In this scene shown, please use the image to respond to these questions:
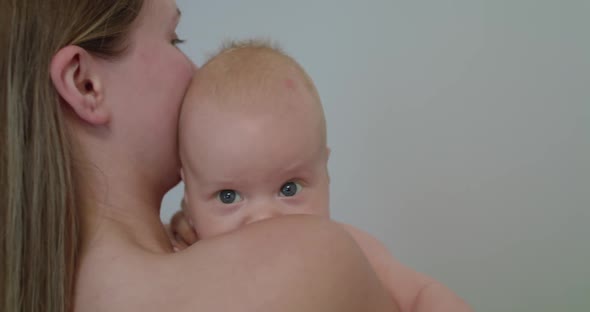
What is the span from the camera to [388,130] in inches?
60.4

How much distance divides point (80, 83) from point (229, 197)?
0.89ft

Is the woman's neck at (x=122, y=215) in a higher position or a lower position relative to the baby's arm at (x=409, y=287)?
higher

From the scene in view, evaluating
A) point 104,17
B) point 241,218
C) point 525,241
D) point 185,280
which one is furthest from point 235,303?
point 525,241

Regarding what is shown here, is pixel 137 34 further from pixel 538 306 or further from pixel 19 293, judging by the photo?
pixel 538 306

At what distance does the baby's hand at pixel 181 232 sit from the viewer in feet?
3.22

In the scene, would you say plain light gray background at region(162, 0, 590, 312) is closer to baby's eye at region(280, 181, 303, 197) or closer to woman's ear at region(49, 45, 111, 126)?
baby's eye at region(280, 181, 303, 197)

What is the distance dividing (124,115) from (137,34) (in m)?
0.13

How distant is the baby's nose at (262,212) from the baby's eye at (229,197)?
3 cm

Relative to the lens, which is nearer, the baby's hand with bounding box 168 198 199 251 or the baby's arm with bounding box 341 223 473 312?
the baby's arm with bounding box 341 223 473 312

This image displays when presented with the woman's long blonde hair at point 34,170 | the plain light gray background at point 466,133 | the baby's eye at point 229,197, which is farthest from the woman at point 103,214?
the plain light gray background at point 466,133

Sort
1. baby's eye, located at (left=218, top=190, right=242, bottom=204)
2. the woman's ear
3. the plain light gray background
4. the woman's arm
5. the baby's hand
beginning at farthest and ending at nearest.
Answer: the plain light gray background → the baby's hand → baby's eye, located at (left=218, top=190, right=242, bottom=204) → the woman's ear → the woman's arm

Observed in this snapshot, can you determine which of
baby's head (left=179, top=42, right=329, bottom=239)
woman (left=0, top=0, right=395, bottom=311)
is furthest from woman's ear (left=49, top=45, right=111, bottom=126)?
baby's head (left=179, top=42, right=329, bottom=239)

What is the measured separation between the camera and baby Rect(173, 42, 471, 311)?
0.78 metres

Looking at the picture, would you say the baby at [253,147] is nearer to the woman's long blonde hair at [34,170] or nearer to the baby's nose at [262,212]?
the baby's nose at [262,212]
